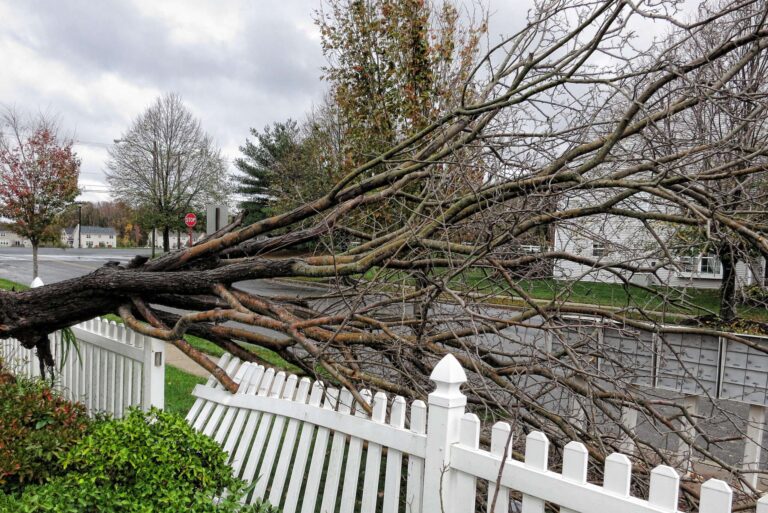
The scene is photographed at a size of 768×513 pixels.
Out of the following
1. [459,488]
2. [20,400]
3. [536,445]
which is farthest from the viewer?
[20,400]

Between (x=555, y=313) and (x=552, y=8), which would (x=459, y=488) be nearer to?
(x=555, y=313)

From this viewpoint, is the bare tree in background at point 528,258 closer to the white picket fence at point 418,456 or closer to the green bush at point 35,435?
the white picket fence at point 418,456

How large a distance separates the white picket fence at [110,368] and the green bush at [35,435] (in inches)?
15.4

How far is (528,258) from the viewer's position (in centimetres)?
331

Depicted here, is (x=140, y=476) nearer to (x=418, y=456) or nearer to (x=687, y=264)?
(x=418, y=456)

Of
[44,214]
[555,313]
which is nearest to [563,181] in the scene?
[555,313]

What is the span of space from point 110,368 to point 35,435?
4.64 ft

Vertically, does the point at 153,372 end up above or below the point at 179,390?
above

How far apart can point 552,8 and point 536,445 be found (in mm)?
2363

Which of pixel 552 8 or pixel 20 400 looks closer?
pixel 552 8

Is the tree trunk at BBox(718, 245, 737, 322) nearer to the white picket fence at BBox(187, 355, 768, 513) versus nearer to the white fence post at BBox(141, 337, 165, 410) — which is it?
the white picket fence at BBox(187, 355, 768, 513)

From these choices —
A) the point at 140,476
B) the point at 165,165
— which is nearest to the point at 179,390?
the point at 140,476

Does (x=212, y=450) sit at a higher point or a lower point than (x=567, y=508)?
lower

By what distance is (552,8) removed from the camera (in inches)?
123
